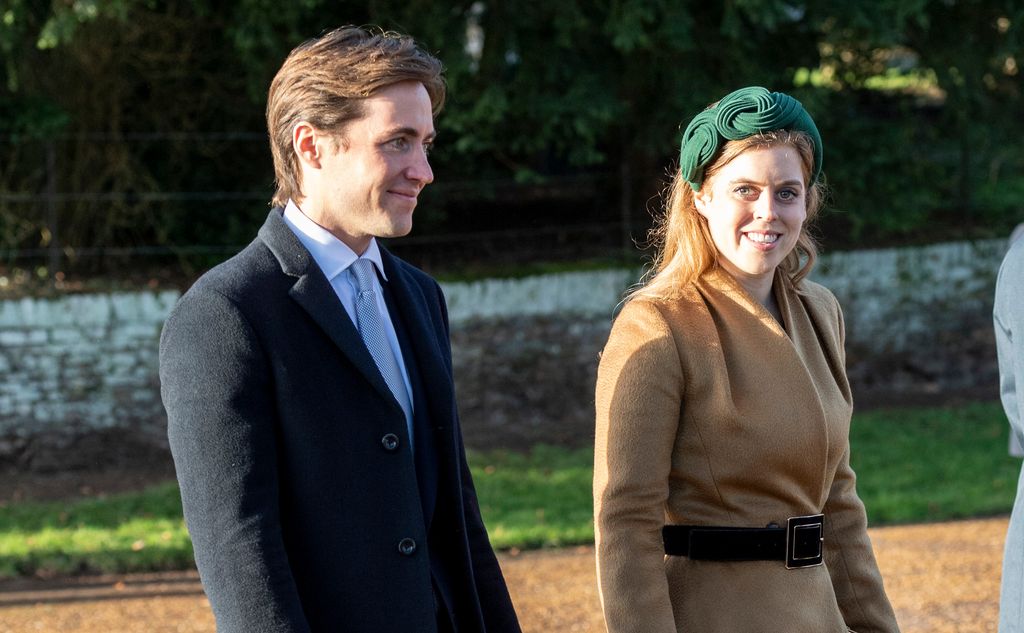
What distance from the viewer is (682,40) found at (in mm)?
9984

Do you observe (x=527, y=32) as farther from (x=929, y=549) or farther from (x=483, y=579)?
(x=483, y=579)

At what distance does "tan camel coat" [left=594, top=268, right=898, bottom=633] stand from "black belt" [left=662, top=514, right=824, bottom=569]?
0.02m

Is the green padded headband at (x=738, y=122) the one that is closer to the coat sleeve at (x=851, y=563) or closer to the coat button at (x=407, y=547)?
the coat sleeve at (x=851, y=563)

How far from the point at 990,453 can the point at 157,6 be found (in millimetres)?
7433

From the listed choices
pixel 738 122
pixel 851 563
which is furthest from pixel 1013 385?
pixel 738 122

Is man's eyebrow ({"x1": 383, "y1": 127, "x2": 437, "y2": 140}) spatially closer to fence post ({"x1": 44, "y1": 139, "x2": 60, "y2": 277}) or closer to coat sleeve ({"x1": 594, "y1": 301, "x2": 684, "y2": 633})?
coat sleeve ({"x1": 594, "y1": 301, "x2": 684, "y2": 633})

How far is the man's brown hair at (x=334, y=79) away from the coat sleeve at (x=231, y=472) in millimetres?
432

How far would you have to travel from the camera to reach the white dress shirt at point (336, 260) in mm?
2684

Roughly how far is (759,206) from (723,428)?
1.63 ft

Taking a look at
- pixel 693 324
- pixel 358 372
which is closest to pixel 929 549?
pixel 693 324

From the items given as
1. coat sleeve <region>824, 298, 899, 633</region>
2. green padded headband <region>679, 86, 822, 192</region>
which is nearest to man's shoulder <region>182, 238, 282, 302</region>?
green padded headband <region>679, 86, 822, 192</region>

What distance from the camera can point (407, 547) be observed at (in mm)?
2586

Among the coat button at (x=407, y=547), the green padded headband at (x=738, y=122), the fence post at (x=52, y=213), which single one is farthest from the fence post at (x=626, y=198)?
the coat button at (x=407, y=547)

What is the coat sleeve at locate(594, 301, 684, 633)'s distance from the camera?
111 inches
